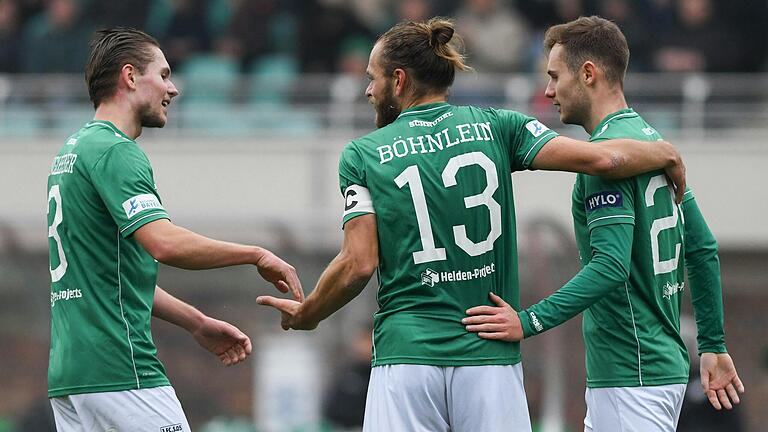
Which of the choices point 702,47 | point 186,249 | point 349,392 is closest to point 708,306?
point 186,249

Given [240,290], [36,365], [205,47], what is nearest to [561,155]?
[240,290]

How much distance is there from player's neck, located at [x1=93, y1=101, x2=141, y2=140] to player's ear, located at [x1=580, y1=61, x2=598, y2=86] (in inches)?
71.4

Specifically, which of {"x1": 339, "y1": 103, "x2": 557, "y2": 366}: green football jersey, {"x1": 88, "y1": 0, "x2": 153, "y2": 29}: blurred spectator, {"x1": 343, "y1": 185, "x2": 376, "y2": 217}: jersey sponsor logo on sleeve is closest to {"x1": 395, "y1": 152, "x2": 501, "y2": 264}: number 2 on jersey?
{"x1": 339, "y1": 103, "x2": 557, "y2": 366}: green football jersey

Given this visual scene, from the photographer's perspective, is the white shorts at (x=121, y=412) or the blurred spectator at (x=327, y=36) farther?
the blurred spectator at (x=327, y=36)

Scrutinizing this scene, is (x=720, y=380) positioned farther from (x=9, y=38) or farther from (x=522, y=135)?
(x=9, y=38)

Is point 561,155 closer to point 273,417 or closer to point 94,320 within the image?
point 94,320

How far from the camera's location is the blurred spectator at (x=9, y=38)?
1435cm

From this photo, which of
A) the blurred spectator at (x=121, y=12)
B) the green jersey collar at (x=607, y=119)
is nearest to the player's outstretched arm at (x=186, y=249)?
the green jersey collar at (x=607, y=119)

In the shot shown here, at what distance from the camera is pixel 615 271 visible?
16.9ft

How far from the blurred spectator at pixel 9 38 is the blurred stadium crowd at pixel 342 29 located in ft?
0.04

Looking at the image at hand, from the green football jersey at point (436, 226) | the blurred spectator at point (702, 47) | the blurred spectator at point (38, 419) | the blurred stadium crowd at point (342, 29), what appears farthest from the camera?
the blurred stadium crowd at point (342, 29)

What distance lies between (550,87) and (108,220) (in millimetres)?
1858

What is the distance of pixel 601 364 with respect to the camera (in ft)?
17.7

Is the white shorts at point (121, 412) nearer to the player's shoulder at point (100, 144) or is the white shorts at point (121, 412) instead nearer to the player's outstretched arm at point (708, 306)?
the player's shoulder at point (100, 144)
